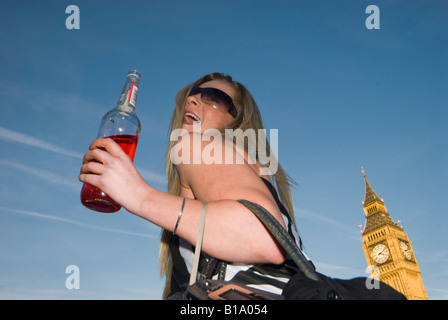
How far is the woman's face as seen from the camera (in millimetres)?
2320

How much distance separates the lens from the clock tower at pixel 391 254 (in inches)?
2562

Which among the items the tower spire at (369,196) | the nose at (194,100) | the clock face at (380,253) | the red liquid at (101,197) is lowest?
the red liquid at (101,197)

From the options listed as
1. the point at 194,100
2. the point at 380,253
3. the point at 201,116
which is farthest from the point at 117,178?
the point at 380,253

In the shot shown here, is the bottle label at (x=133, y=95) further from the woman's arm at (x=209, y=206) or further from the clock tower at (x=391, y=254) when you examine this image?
the clock tower at (x=391, y=254)

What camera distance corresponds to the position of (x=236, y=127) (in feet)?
8.21

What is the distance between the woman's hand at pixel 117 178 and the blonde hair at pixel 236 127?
35.5 inches

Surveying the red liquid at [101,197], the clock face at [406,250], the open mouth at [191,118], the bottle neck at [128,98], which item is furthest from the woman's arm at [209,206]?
the clock face at [406,250]

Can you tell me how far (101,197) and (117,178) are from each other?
0.32 metres

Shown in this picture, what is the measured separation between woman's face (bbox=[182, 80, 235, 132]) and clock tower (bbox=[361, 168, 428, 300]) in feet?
235
